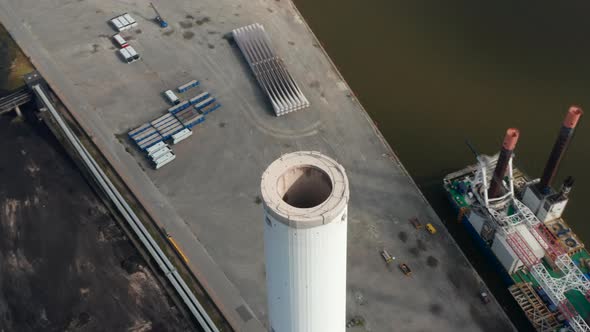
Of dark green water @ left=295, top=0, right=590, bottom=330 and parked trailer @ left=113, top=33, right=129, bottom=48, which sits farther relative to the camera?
parked trailer @ left=113, top=33, right=129, bottom=48

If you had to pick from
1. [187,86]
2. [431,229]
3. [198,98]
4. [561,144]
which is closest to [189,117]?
[198,98]

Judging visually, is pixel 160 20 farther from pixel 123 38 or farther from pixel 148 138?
pixel 148 138

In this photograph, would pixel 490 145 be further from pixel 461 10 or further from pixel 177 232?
pixel 177 232

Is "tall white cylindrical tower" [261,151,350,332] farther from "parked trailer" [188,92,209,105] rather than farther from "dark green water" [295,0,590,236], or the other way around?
"parked trailer" [188,92,209,105]

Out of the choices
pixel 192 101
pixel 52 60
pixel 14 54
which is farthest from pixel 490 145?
pixel 14 54

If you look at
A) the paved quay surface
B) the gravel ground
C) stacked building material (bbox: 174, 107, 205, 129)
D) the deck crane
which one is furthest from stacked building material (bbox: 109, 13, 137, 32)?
the gravel ground

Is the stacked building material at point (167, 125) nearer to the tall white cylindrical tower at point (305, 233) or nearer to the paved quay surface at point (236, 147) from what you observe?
the paved quay surface at point (236, 147)

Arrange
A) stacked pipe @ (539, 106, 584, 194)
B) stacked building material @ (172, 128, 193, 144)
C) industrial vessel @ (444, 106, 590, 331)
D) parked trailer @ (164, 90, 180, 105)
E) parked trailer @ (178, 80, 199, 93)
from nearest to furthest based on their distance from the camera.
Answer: stacked pipe @ (539, 106, 584, 194) → industrial vessel @ (444, 106, 590, 331) → stacked building material @ (172, 128, 193, 144) → parked trailer @ (164, 90, 180, 105) → parked trailer @ (178, 80, 199, 93)
